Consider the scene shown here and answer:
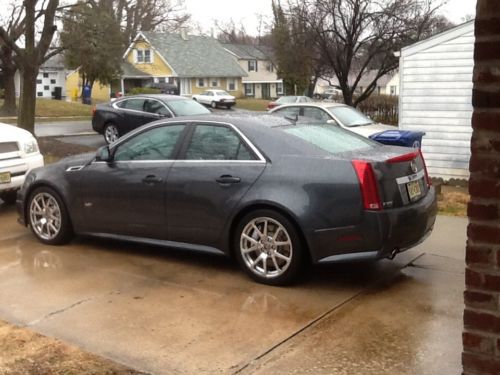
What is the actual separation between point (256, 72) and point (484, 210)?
231ft

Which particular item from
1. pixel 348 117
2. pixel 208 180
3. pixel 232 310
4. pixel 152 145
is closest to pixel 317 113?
pixel 348 117

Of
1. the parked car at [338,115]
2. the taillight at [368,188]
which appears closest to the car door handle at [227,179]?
the taillight at [368,188]

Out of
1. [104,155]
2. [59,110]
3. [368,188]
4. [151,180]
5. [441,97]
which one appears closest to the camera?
[368,188]

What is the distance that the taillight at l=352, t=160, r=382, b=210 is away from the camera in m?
4.76

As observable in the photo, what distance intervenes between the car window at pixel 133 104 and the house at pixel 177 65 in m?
43.2

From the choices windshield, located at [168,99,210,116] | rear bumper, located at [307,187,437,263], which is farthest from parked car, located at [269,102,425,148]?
rear bumper, located at [307,187,437,263]

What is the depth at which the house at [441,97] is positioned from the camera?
1269 centimetres

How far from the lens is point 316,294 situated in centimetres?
501

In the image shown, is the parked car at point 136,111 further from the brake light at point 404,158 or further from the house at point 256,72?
the house at point 256,72

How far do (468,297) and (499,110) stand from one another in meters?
0.73

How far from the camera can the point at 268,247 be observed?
514cm

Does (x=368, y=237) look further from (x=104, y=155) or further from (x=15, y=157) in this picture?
(x=15, y=157)

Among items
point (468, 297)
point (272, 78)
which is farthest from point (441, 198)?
point (272, 78)

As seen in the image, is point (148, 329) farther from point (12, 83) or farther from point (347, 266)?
point (12, 83)
